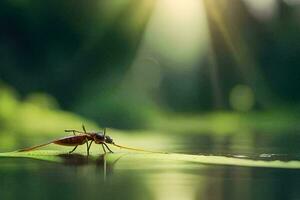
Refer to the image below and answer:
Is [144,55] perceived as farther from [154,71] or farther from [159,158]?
[159,158]

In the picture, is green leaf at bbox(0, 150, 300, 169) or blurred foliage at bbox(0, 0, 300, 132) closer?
green leaf at bbox(0, 150, 300, 169)

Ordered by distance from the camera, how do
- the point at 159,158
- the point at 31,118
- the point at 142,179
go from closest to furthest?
the point at 142,179 < the point at 159,158 < the point at 31,118

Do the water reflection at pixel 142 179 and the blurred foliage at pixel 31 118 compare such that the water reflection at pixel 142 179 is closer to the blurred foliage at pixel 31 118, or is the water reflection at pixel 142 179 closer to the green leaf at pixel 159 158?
the green leaf at pixel 159 158

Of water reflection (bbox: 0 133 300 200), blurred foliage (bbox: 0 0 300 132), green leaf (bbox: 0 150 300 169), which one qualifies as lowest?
water reflection (bbox: 0 133 300 200)

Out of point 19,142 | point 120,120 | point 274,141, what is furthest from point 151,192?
point 120,120

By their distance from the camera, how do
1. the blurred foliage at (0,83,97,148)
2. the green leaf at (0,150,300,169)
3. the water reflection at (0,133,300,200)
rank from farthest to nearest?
1. the blurred foliage at (0,83,97,148)
2. the green leaf at (0,150,300,169)
3. the water reflection at (0,133,300,200)

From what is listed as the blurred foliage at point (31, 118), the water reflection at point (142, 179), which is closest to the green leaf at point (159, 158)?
the water reflection at point (142, 179)

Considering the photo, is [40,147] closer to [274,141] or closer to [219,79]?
[274,141]

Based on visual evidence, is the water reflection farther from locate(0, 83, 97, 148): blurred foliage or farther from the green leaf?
locate(0, 83, 97, 148): blurred foliage

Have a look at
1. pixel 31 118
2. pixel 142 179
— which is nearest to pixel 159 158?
pixel 142 179

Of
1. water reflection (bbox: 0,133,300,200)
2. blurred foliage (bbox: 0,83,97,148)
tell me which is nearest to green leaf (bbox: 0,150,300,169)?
water reflection (bbox: 0,133,300,200)
